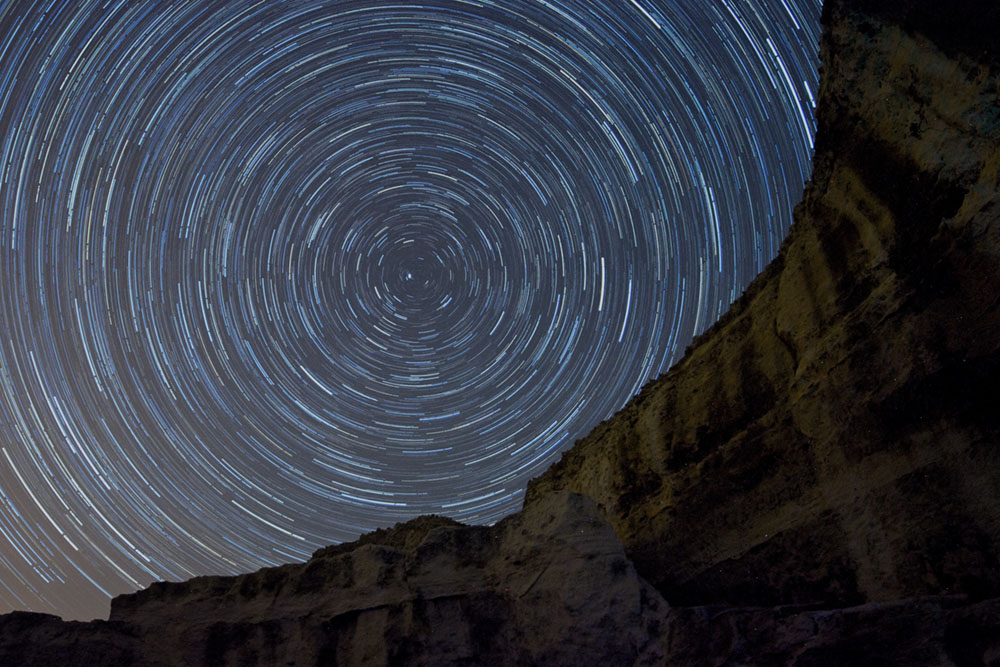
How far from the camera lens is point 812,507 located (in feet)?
19.6

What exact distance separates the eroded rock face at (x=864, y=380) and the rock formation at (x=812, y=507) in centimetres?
2

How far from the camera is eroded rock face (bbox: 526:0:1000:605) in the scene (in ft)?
16.8

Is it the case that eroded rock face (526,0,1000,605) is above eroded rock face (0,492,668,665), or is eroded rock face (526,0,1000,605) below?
above

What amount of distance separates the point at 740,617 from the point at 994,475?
7.67 ft

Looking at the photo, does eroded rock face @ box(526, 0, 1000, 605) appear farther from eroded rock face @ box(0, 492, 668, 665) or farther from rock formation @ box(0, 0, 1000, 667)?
eroded rock face @ box(0, 492, 668, 665)

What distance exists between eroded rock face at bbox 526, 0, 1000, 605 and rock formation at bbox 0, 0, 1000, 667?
0.06 ft

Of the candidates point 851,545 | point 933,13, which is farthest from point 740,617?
point 933,13

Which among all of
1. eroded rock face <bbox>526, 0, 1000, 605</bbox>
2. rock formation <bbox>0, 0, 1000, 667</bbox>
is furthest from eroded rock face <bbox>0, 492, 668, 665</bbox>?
eroded rock face <bbox>526, 0, 1000, 605</bbox>

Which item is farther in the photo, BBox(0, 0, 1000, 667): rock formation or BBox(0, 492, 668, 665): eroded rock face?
BBox(0, 492, 668, 665): eroded rock face

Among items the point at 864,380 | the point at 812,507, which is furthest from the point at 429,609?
the point at 864,380

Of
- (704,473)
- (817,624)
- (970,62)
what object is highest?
(970,62)

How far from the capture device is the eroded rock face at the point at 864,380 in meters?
5.12

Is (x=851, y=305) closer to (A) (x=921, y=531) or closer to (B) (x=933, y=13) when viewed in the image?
(A) (x=921, y=531)

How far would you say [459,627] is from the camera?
6082 mm
